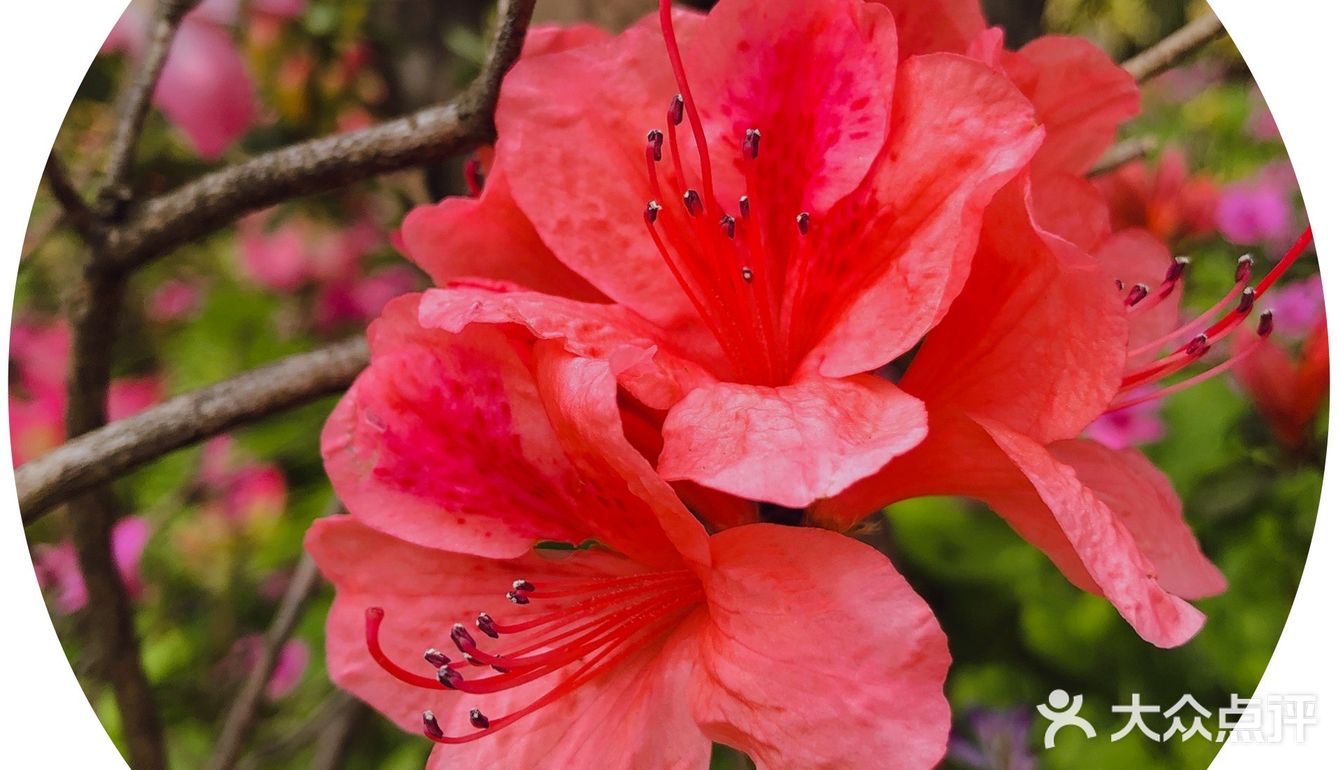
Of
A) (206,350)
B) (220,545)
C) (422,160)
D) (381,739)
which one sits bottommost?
(381,739)

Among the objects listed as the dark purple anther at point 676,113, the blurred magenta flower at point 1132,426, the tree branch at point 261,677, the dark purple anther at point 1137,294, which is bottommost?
the tree branch at point 261,677

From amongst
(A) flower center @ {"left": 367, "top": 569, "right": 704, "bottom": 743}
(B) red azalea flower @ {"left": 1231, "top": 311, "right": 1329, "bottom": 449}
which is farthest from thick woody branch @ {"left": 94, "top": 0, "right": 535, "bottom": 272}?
(B) red azalea flower @ {"left": 1231, "top": 311, "right": 1329, "bottom": 449}

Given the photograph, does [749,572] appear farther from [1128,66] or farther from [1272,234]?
[1272,234]

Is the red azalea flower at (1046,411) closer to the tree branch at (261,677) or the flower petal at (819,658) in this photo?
the flower petal at (819,658)

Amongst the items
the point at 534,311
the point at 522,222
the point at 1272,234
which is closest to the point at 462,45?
the point at 522,222

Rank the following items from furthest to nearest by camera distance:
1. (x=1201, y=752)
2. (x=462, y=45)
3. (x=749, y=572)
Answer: (x=462, y=45) < (x=1201, y=752) < (x=749, y=572)

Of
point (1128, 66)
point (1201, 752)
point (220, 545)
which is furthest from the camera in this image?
point (220, 545)

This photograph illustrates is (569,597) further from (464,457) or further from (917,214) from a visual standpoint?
(917,214)

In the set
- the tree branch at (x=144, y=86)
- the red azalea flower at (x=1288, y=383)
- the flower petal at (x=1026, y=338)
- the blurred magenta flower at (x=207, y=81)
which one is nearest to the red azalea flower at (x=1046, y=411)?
the flower petal at (x=1026, y=338)
